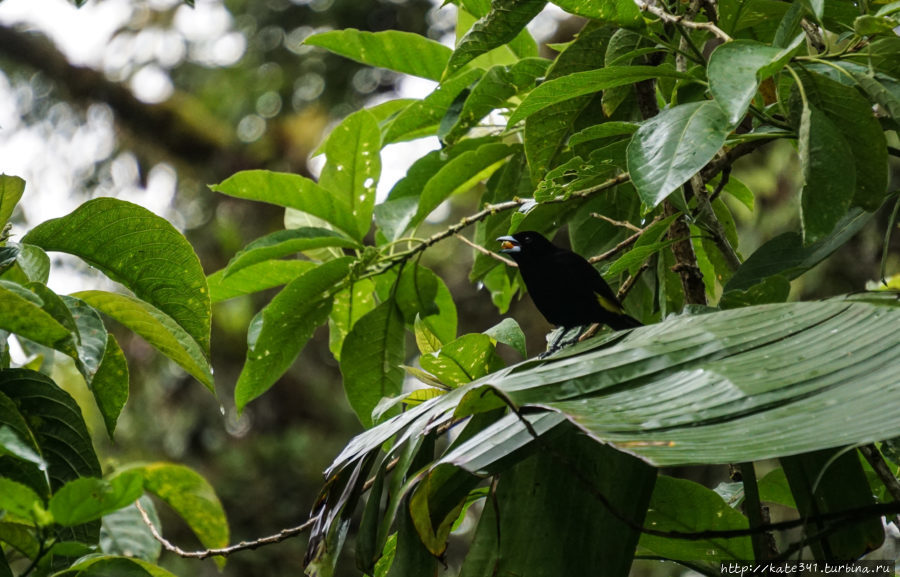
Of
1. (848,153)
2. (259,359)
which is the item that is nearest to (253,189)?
(259,359)

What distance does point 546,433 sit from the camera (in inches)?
46.8

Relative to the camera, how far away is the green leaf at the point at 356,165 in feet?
7.86

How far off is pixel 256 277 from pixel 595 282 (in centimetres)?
99

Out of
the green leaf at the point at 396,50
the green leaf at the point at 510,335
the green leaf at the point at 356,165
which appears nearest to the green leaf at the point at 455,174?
the green leaf at the point at 356,165

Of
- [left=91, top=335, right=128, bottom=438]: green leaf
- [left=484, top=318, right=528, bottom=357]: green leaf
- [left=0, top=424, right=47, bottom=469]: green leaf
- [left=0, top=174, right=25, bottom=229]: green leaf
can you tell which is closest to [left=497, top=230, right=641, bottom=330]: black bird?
[left=484, top=318, right=528, bottom=357]: green leaf

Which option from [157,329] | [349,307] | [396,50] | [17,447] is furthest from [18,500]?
[396,50]

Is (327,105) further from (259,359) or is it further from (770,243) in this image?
(770,243)

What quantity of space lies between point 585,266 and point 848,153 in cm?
120

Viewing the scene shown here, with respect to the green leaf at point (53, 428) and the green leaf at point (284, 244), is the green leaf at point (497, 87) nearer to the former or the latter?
the green leaf at point (284, 244)

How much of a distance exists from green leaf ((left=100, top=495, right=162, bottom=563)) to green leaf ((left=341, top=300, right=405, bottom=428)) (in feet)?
2.28

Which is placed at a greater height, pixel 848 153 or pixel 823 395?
pixel 848 153

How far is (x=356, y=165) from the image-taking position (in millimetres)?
2416

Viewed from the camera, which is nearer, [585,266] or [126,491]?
[126,491]

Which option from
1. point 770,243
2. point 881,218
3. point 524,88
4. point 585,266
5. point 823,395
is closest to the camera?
point 823,395
